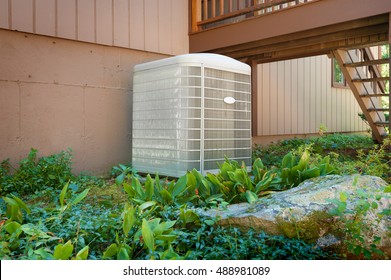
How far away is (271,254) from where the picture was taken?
1.98 meters

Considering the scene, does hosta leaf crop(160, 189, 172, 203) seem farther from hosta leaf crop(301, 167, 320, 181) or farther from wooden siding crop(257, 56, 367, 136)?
wooden siding crop(257, 56, 367, 136)

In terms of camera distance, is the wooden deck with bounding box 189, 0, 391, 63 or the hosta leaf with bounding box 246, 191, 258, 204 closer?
the hosta leaf with bounding box 246, 191, 258, 204

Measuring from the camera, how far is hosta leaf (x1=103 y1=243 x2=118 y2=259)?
191cm

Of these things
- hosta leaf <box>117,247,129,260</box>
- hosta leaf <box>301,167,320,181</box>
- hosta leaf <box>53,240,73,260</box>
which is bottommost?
hosta leaf <box>117,247,129,260</box>

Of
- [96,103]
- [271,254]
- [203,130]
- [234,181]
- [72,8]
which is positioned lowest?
[271,254]

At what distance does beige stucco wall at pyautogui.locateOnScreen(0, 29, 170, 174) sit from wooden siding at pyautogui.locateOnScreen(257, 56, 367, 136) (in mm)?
2860

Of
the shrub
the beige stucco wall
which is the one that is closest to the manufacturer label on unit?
the beige stucco wall

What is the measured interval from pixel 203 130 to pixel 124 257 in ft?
7.71

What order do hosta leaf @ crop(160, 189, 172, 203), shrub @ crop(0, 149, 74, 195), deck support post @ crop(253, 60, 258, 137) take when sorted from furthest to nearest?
deck support post @ crop(253, 60, 258, 137) → shrub @ crop(0, 149, 74, 195) → hosta leaf @ crop(160, 189, 172, 203)

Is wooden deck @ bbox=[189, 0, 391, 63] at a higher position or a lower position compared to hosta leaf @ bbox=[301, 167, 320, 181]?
higher

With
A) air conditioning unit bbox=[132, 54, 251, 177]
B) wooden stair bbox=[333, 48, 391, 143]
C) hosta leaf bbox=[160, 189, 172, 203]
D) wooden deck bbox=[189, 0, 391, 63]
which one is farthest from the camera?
wooden stair bbox=[333, 48, 391, 143]

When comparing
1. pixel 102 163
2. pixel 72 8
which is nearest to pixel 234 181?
pixel 102 163

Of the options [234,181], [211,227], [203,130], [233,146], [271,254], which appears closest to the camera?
[271,254]
